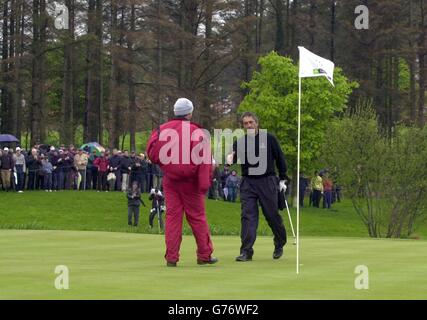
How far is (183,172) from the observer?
560 inches

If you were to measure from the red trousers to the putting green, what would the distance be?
14.2 inches

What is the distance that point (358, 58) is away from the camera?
254ft

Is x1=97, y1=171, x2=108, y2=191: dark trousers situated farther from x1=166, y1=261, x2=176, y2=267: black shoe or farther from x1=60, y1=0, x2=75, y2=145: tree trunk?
x1=166, y1=261, x2=176, y2=267: black shoe

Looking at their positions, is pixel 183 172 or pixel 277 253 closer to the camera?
pixel 183 172

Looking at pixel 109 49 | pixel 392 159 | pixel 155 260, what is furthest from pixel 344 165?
pixel 155 260

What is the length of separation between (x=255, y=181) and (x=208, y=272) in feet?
8.92
